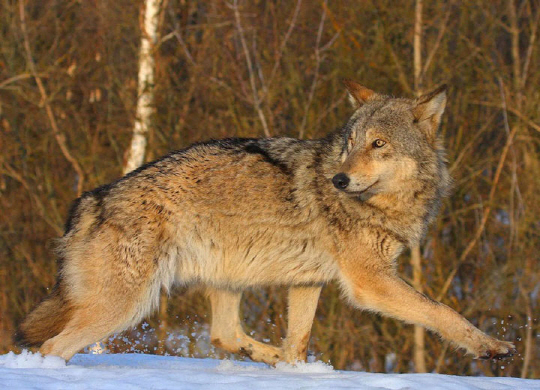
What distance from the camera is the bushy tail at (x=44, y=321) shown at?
15.0 ft

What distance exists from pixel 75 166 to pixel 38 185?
0.92 metres

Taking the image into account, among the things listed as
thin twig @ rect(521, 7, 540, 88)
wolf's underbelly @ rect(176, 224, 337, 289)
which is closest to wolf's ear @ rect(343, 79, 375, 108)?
wolf's underbelly @ rect(176, 224, 337, 289)

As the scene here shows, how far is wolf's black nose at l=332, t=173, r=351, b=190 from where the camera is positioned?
4.39 metres

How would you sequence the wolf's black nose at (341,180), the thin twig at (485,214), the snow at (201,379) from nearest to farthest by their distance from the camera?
the snow at (201,379), the wolf's black nose at (341,180), the thin twig at (485,214)

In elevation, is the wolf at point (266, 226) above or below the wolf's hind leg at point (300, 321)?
above

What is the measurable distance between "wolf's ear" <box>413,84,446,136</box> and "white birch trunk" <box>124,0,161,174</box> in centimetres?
551

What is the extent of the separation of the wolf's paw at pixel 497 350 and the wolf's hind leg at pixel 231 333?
4.69ft

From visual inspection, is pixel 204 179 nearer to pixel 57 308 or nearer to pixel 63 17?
pixel 57 308

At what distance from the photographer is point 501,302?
28.9 ft

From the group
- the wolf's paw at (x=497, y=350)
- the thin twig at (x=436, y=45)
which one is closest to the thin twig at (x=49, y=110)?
the thin twig at (x=436, y=45)

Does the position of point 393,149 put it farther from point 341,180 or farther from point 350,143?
point 341,180

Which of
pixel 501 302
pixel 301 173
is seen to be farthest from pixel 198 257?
pixel 501 302

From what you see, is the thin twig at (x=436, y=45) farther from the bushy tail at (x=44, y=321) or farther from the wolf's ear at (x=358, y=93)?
the bushy tail at (x=44, y=321)

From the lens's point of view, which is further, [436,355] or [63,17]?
[63,17]
